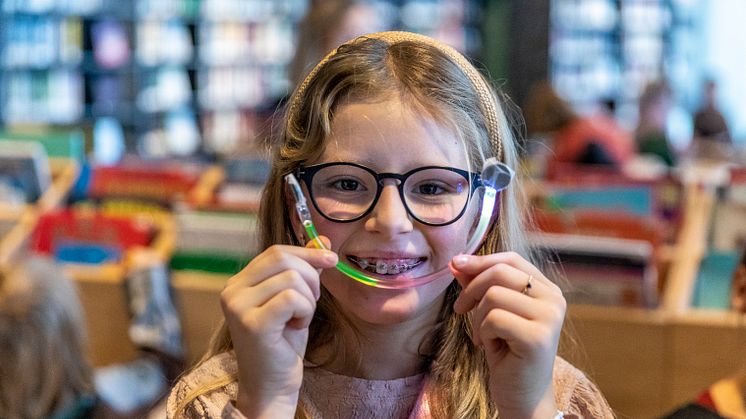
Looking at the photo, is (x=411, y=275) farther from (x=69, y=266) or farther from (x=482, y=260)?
(x=69, y=266)

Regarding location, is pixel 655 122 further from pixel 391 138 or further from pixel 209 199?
pixel 391 138

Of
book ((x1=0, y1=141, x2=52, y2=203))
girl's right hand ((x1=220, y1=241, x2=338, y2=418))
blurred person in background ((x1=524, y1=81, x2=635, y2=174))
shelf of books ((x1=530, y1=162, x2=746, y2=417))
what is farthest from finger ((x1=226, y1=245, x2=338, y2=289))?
blurred person in background ((x1=524, y1=81, x2=635, y2=174))

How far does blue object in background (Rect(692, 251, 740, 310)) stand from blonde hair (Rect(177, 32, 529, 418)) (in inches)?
55.2

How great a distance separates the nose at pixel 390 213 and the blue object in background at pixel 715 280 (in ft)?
5.30

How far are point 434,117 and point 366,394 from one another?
0.34 m

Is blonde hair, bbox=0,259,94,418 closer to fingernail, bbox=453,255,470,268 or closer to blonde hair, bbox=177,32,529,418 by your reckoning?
blonde hair, bbox=177,32,529,418

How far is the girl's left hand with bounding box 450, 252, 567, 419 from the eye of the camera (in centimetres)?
101

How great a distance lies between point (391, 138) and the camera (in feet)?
3.52

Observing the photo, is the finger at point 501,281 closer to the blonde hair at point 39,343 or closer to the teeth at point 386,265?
the teeth at point 386,265

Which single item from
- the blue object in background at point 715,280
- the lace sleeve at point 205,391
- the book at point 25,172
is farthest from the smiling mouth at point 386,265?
the book at point 25,172

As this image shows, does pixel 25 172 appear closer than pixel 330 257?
No

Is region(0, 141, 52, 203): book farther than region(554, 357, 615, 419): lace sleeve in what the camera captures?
Yes

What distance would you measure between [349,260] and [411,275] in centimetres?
7

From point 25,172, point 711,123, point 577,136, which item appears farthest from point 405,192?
point 711,123
